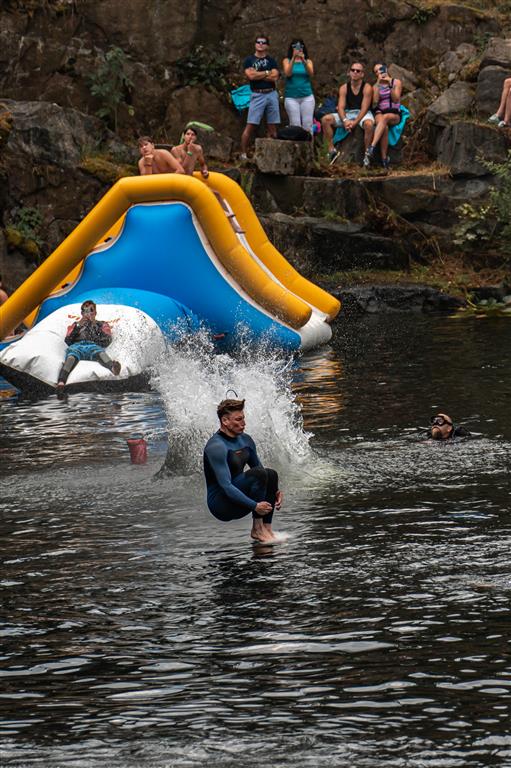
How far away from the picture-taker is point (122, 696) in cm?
672

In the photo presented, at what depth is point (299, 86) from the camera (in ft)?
83.9

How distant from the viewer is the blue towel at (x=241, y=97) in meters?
26.7

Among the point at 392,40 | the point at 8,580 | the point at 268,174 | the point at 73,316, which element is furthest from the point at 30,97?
the point at 8,580

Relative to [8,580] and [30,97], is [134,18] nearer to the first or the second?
[30,97]

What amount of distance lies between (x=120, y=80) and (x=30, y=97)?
1.71 m

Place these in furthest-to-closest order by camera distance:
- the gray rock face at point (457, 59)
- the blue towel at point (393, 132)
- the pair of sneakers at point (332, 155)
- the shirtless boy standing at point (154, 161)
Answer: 1. the gray rock face at point (457, 59)
2. the pair of sneakers at point (332, 155)
3. the blue towel at point (393, 132)
4. the shirtless boy standing at point (154, 161)

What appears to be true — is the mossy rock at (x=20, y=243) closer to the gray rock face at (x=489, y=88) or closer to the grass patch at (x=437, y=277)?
the grass patch at (x=437, y=277)

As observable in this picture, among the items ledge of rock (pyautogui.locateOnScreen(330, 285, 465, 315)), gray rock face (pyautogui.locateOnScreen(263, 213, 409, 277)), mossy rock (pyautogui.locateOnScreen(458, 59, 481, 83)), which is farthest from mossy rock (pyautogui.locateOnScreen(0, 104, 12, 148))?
mossy rock (pyautogui.locateOnScreen(458, 59, 481, 83))

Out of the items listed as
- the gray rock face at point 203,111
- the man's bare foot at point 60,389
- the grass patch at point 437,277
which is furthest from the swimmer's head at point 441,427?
the gray rock face at point 203,111

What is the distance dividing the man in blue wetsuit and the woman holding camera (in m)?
16.2

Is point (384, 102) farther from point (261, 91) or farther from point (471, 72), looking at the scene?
point (471, 72)

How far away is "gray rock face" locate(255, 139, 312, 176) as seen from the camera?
25562 millimetres

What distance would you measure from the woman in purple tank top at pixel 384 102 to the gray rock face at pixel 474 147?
3.87 ft

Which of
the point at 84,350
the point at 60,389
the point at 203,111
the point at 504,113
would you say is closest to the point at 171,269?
the point at 84,350
